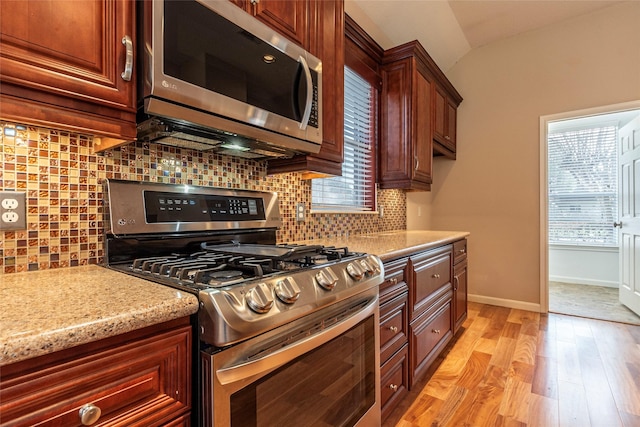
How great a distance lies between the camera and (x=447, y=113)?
134 inches

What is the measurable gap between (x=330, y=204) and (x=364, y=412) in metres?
1.35

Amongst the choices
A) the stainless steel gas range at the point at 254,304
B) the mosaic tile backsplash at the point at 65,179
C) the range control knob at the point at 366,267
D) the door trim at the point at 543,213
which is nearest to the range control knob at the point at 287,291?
the stainless steel gas range at the point at 254,304

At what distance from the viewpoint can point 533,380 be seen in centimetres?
200

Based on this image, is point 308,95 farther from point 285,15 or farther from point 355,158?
point 355,158

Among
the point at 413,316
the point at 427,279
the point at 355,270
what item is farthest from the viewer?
the point at 427,279

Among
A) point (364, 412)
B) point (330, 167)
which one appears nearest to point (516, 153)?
point (330, 167)

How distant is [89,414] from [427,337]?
180 centimetres

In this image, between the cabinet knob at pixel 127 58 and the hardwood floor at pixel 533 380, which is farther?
the hardwood floor at pixel 533 380

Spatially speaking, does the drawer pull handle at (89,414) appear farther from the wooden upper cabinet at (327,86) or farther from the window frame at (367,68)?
the window frame at (367,68)

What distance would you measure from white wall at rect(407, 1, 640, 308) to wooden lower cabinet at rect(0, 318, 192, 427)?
2989 mm

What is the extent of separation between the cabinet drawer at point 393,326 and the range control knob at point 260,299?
0.82 m

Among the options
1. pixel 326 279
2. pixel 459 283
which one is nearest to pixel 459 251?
pixel 459 283

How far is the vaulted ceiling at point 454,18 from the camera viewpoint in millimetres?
2502

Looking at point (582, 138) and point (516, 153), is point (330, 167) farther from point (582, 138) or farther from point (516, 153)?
point (582, 138)
